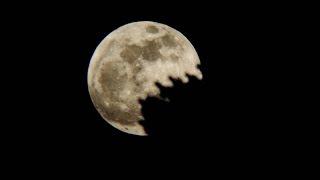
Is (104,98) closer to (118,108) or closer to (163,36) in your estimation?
(118,108)

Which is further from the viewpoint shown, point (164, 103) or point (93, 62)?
point (93, 62)

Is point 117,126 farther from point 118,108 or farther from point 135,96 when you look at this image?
point 135,96

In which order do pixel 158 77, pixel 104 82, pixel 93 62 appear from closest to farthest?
pixel 158 77 → pixel 104 82 → pixel 93 62

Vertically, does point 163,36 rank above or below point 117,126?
above

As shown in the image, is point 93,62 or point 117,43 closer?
point 117,43

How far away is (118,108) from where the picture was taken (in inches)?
228

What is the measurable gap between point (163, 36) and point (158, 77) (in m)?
1.04

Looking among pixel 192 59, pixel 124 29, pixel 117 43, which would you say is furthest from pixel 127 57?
pixel 192 59

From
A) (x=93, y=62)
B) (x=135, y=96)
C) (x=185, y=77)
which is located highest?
(x=93, y=62)

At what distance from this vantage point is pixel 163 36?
586 cm

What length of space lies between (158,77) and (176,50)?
0.82m

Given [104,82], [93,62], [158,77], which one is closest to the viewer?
[158,77]

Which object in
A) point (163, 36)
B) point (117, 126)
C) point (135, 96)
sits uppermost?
point (163, 36)

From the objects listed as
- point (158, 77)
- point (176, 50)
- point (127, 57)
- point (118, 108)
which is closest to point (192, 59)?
point (176, 50)
